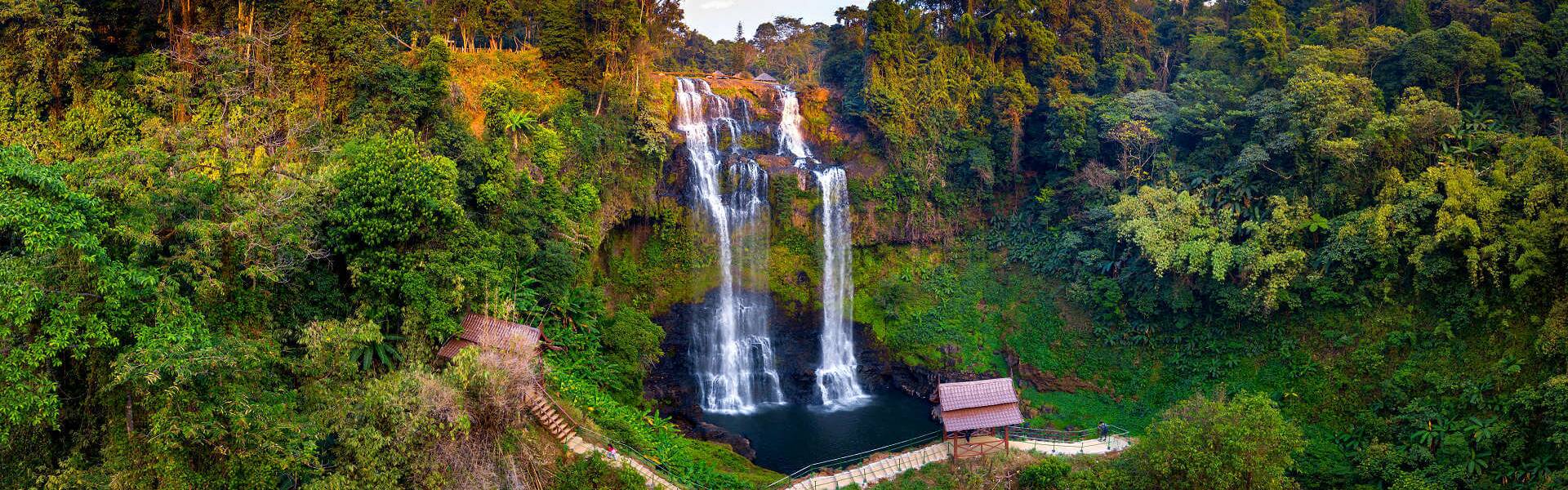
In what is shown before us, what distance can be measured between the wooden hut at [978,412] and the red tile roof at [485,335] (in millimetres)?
10137

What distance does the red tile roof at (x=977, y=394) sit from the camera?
21234 millimetres

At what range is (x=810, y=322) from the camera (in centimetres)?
→ 3094

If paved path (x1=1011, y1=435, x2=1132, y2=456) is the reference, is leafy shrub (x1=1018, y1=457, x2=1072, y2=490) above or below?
above

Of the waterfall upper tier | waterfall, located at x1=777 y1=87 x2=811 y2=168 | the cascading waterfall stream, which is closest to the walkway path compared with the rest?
the waterfall upper tier

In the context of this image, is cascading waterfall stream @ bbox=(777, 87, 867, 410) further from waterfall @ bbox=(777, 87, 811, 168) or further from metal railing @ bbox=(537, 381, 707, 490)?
metal railing @ bbox=(537, 381, 707, 490)

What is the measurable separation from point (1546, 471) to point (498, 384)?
21.5 m

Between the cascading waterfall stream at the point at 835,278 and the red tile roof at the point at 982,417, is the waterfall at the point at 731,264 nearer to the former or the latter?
the cascading waterfall stream at the point at 835,278

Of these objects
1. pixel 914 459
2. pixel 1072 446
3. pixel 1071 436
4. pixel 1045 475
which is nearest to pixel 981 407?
pixel 914 459

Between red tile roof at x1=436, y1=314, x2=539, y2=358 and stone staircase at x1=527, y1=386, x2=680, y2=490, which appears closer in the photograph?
stone staircase at x1=527, y1=386, x2=680, y2=490

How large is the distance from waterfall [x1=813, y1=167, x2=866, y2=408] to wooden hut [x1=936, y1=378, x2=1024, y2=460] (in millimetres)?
8787

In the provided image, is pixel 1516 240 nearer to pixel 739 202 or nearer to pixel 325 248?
pixel 739 202

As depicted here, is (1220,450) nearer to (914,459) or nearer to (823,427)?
(914,459)

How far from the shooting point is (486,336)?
1947cm

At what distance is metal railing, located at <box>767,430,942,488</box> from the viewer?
2156cm
